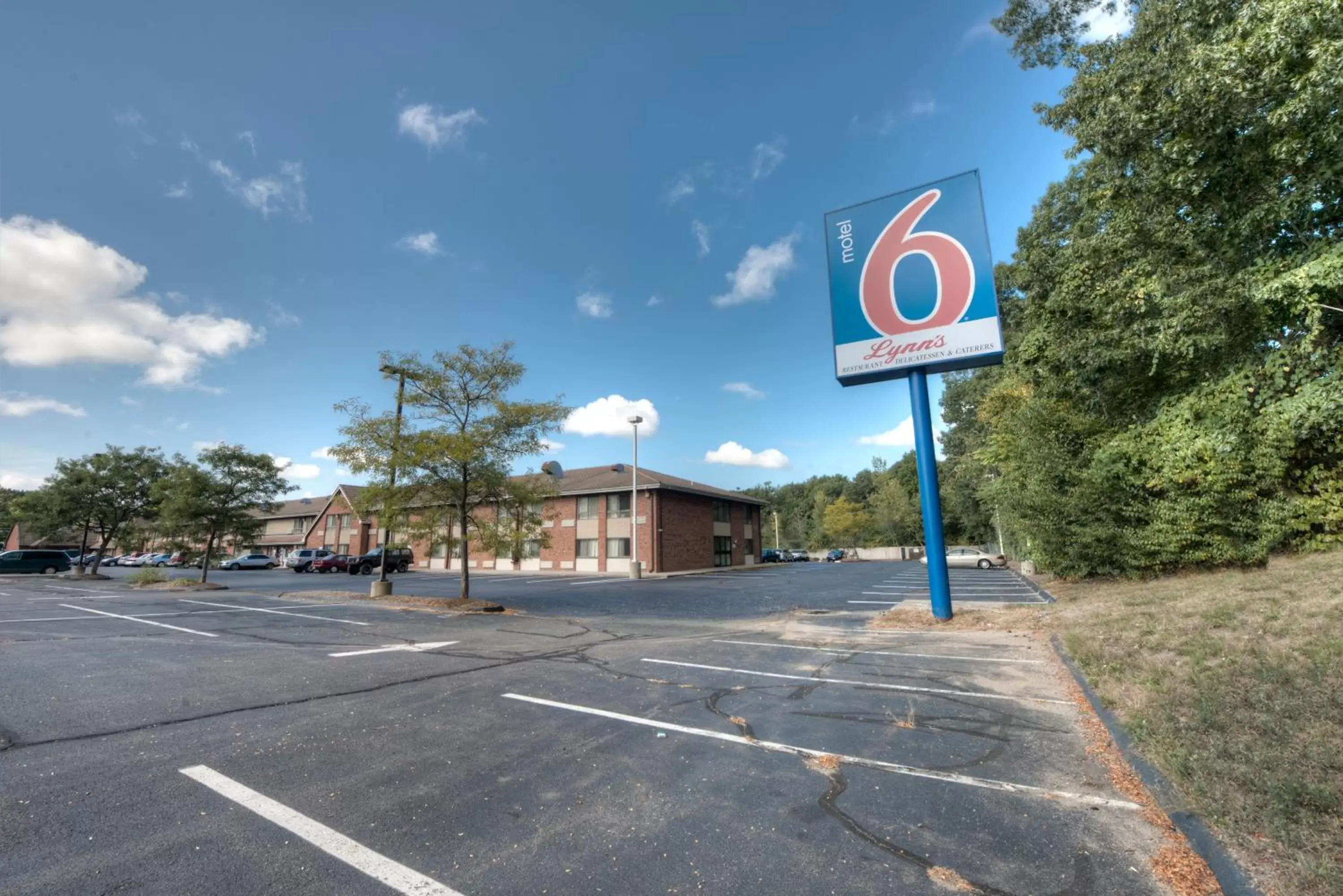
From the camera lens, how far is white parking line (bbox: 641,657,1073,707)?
20.0ft

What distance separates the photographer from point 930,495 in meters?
11.6

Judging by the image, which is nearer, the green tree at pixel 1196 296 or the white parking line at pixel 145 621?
the green tree at pixel 1196 296

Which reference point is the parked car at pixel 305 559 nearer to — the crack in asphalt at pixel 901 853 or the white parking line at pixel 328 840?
the white parking line at pixel 328 840

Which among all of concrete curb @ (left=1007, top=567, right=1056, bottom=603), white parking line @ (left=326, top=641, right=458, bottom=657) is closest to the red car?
white parking line @ (left=326, top=641, right=458, bottom=657)

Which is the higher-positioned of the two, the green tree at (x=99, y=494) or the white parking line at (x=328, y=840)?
the green tree at (x=99, y=494)

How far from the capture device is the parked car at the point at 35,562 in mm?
34875

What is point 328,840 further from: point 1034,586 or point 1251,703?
point 1034,586

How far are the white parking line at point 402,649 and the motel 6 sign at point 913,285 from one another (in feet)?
30.9

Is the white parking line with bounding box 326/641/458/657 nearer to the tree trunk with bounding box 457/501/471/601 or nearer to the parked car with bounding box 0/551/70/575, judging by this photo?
the tree trunk with bounding box 457/501/471/601

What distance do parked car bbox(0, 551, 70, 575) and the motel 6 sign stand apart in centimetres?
4765

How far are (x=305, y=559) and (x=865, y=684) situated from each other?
44.7m

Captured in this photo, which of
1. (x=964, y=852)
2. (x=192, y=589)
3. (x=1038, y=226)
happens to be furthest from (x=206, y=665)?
(x=1038, y=226)

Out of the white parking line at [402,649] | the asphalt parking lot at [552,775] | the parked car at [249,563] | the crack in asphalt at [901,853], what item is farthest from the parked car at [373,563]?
the crack in asphalt at [901,853]

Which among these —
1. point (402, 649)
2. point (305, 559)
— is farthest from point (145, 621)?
point (305, 559)
